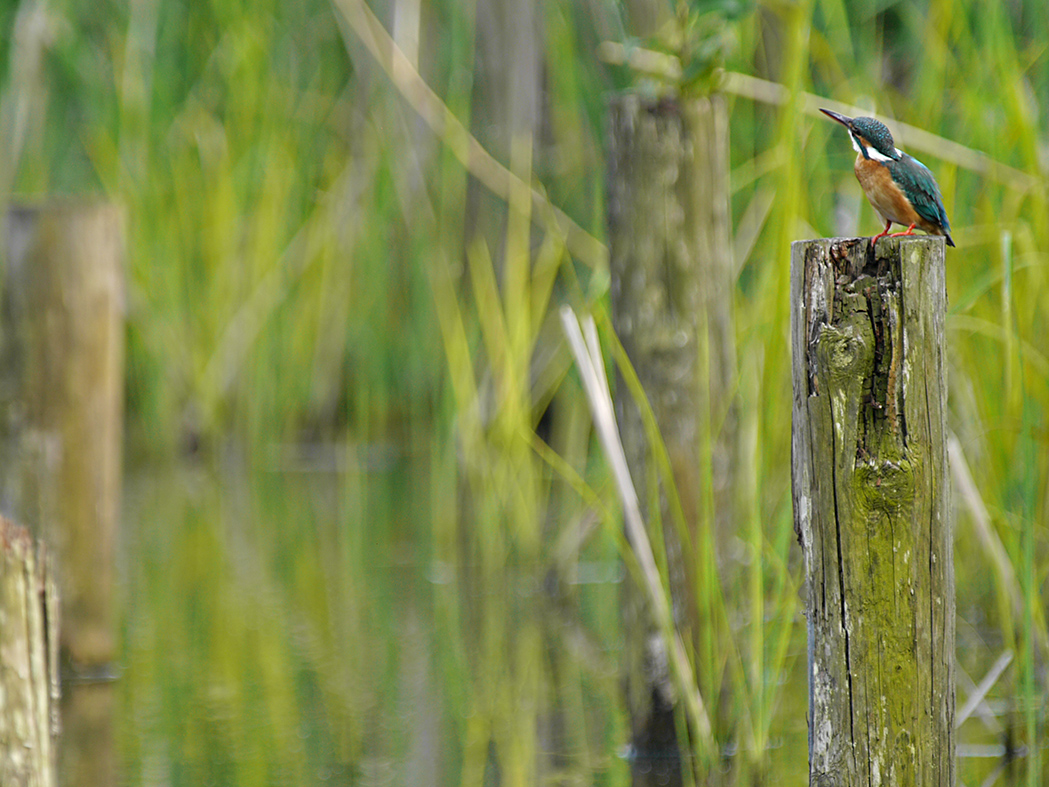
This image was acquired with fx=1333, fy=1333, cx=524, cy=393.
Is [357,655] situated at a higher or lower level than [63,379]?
lower

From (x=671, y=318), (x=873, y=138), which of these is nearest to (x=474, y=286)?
(x=671, y=318)

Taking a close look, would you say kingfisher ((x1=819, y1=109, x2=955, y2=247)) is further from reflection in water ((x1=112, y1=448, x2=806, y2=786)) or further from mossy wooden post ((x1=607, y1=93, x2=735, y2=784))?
reflection in water ((x1=112, y1=448, x2=806, y2=786))

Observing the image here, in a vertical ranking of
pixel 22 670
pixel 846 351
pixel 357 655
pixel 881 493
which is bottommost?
pixel 357 655

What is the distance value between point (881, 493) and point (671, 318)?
91 cm

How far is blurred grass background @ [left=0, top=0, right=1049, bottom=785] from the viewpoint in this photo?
2.57 meters

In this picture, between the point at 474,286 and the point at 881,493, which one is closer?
the point at 881,493

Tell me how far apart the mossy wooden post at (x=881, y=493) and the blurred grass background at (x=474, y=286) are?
36 centimetres

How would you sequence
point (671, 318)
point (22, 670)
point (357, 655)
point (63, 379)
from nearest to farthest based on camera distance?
point (22, 670), point (671, 318), point (63, 379), point (357, 655)

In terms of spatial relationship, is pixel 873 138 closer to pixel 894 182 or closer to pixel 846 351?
pixel 894 182

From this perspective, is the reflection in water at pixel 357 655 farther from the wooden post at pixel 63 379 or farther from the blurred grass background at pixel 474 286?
the wooden post at pixel 63 379

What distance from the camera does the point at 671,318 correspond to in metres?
2.53

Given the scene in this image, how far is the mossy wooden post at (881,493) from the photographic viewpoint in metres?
1.66

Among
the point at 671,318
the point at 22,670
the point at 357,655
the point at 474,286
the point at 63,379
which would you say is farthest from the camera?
the point at 474,286

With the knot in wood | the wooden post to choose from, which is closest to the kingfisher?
the knot in wood
